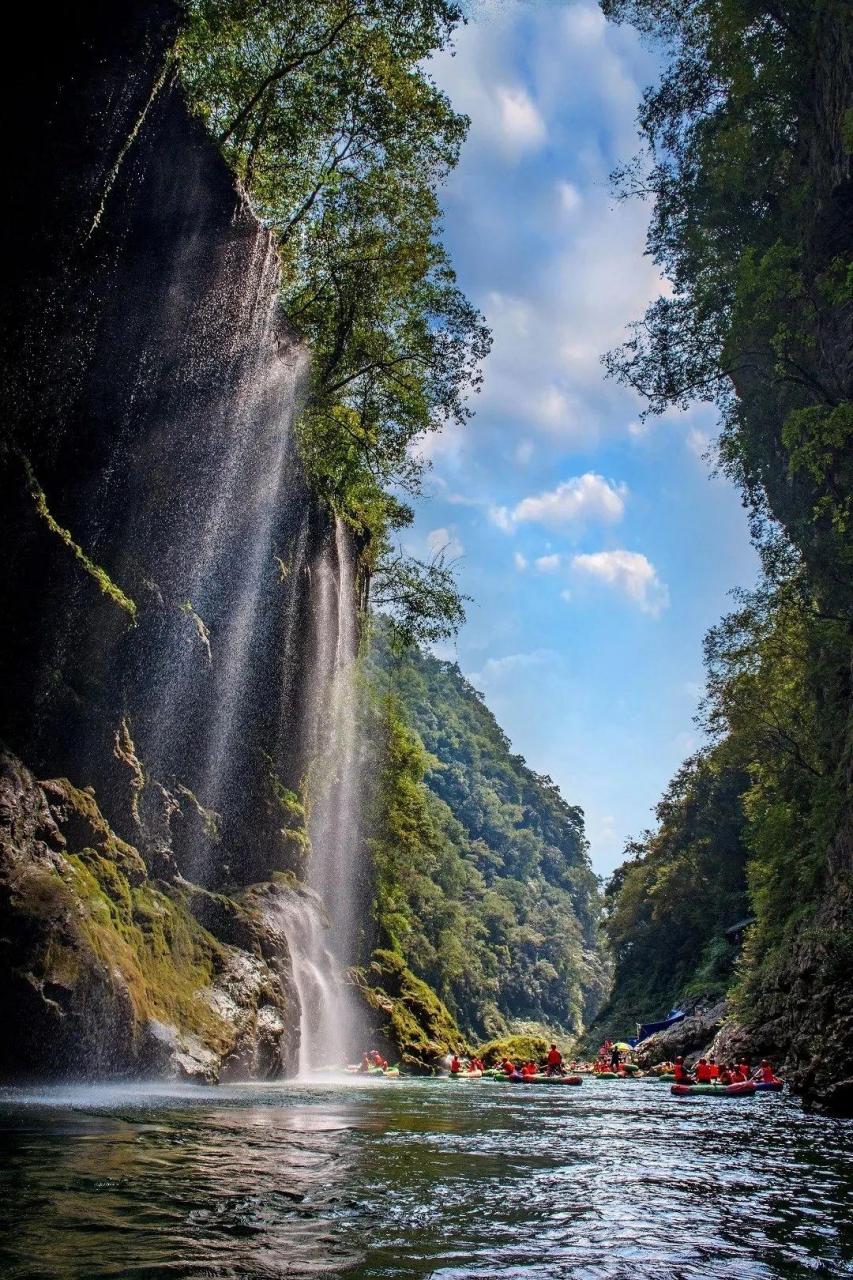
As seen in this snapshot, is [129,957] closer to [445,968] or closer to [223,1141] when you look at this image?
[223,1141]

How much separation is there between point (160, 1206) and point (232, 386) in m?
18.5

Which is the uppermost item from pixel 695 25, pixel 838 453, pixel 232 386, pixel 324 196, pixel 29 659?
pixel 695 25

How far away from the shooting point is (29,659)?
1381 centimetres

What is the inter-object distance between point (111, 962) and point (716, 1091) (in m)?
12.6

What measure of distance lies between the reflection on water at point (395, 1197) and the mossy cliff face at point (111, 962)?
4.79ft

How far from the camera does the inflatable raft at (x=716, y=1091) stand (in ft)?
55.0

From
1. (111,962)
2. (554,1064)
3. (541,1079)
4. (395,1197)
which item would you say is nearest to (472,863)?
(554,1064)

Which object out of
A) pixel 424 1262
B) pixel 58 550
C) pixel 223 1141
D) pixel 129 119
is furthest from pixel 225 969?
pixel 129 119

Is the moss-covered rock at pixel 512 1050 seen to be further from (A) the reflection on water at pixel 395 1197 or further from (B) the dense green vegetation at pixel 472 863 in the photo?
(A) the reflection on water at pixel 395 1197

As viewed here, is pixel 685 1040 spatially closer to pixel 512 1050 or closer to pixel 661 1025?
pixel 512 1050

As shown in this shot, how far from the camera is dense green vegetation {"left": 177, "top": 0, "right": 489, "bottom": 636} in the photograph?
747 inches

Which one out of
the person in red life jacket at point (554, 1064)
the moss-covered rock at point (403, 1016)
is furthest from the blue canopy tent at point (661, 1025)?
the person in red life jacket at point (554, 1064)

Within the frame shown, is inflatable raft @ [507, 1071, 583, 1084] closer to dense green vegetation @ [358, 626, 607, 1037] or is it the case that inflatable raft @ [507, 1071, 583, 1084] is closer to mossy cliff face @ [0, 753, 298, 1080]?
mossy cliff face @ [0, 753, 298, 1080]

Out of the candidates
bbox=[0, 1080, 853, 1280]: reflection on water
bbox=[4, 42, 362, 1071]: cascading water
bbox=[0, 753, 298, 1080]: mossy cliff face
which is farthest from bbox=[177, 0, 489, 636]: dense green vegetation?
bbox=[0, 1080, 853, 1280]: reflection on water
